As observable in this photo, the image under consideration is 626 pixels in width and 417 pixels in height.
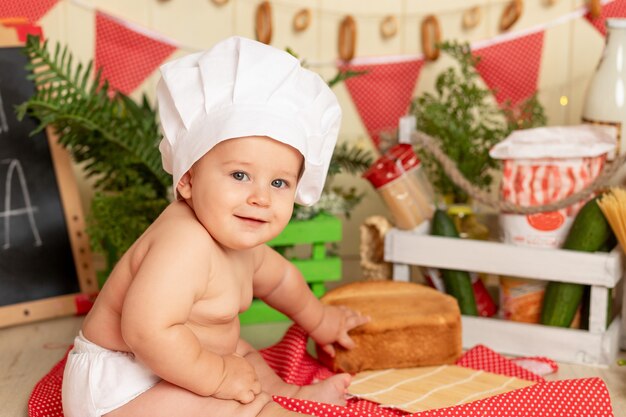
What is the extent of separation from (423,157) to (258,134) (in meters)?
0.91

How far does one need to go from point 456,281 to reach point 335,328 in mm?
329

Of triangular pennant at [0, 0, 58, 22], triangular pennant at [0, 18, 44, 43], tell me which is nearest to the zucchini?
triangular pennant at [0, 18, 44, 43]

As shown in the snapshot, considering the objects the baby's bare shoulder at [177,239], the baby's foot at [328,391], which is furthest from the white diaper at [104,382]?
the baby's foot at [328,391]

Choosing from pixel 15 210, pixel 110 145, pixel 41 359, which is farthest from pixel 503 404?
pixel 15 210

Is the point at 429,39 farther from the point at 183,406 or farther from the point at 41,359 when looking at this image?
the point at 183,406

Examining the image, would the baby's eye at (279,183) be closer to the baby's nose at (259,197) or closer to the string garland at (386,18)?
the baby's nose at (259,197)

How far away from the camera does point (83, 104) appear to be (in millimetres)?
1787

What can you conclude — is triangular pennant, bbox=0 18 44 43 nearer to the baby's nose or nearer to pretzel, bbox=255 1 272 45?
pretzel, bbox=255 1 272 45

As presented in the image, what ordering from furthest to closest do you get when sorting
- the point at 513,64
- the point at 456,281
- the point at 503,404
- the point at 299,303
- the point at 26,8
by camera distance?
the point at 513,64 → the point at 26,8 → the point at 456,281 → the point at 299,303 → the point at 503,404

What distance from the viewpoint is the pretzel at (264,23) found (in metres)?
2.13

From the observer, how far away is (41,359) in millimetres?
1680

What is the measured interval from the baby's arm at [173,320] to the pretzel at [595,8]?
129 centimetres

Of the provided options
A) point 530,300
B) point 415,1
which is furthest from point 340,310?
point 415,1

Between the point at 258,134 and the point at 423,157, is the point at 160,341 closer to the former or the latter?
the point at 258,134
